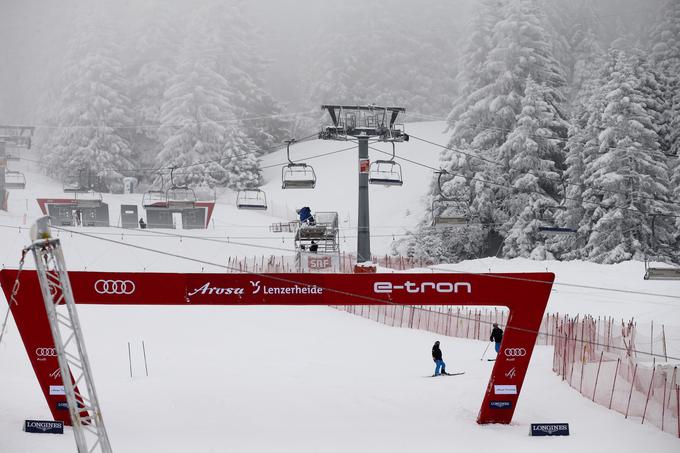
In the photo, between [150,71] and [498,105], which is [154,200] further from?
[498,105]

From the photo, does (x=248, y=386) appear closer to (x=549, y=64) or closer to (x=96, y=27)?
(x=549, y=64)

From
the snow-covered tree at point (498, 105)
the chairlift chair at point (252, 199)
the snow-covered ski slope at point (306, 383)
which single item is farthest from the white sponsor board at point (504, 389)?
the snow-covered tree at point (498, 105)

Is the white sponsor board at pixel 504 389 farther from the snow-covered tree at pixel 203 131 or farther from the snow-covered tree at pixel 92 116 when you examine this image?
the snow-covered tree at pixel 92 116

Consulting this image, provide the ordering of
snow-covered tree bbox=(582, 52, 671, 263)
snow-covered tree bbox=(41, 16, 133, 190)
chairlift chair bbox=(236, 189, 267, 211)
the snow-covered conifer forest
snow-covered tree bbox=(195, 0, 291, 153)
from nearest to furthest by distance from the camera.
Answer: chairlift chair bbox=(236, 189, 267, 211) → snow-covered tree bbox=(582, 52, 671, 263) → the snow-covered conifer forest → snow-covered tree bbox=(41, 16, 133, 190) → snow-covered tree bbox=(195, 0, 291, 153)

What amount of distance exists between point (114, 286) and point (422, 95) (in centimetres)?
6510

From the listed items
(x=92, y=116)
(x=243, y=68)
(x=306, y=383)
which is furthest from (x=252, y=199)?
(x=243, y=68)

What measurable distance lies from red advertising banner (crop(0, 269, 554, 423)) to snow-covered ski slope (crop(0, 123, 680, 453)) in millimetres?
1274

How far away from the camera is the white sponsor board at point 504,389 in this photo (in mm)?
18781

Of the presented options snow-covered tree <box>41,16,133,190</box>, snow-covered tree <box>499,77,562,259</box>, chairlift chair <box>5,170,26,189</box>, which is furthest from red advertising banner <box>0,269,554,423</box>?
snow-covered tree <box>41,16,133,190</box>

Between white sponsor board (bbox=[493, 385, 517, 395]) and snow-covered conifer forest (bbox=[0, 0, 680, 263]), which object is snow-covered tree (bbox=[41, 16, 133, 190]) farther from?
white sponsor board (bbox=[493, 385, 517, 395])

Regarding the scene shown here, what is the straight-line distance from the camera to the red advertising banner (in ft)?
60.9

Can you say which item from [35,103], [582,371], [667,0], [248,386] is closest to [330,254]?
[248,386]

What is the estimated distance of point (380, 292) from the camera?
18.7 metres

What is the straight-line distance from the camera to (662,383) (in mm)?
19047
